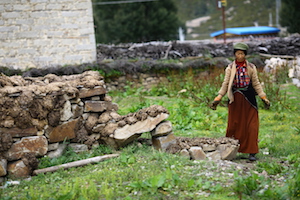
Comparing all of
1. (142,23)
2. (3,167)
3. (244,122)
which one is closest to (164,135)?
(244,122)

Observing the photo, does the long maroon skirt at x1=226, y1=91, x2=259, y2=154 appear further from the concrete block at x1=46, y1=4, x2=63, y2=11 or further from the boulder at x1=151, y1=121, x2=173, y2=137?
the concrete block at x1=46, y1=4, x2=63, y2=11

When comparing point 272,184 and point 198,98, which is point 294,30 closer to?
point 198,98

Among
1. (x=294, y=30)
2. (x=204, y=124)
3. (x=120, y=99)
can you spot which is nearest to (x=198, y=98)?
(x=204, y=124)

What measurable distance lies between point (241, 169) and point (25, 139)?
10.2 feet

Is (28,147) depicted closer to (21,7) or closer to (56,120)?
(56,120)

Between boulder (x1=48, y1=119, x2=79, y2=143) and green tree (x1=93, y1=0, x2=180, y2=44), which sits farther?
green tree (x1=93, y1=0, x2=180, y2=44)

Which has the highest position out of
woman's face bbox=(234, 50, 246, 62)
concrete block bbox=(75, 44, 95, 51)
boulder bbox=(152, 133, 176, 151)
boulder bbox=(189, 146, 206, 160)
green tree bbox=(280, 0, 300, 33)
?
green tree bbox=(280, 0, 300, 33)

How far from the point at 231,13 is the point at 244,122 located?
50.1 metres

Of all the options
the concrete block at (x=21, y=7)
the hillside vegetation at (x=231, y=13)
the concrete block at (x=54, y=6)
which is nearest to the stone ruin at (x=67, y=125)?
the concrete block at (x=54, y=6)

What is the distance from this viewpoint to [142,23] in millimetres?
34281

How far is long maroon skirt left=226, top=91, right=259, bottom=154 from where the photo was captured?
5.84 m

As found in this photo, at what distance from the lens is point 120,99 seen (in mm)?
12305

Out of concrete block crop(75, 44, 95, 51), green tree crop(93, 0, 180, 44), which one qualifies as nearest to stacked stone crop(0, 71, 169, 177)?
concrete block crop(75, 44, 95, 51)

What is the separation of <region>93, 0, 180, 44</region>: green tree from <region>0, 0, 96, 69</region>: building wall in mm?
20170
